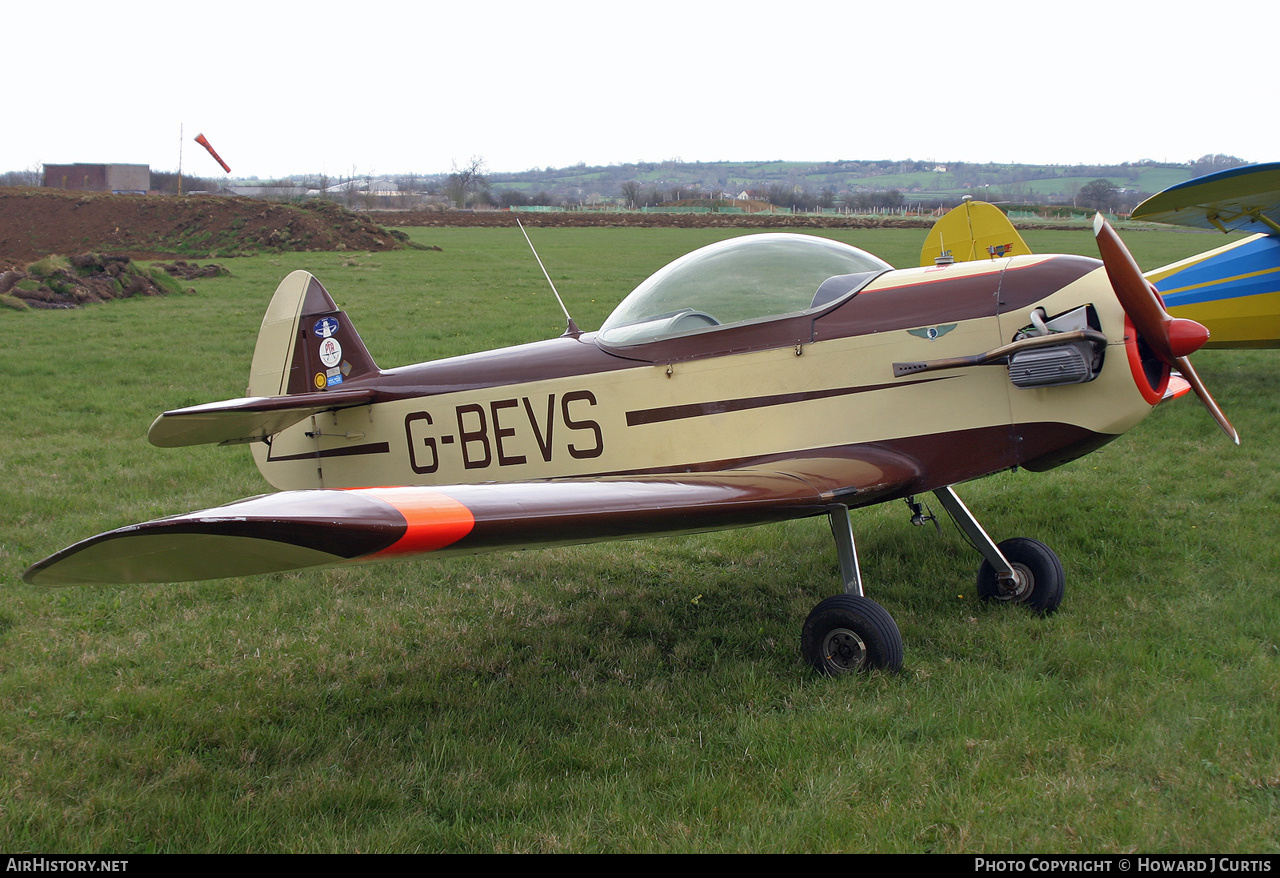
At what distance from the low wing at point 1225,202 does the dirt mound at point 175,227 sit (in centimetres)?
2887

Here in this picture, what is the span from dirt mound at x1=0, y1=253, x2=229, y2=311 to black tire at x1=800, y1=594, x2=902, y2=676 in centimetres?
1832

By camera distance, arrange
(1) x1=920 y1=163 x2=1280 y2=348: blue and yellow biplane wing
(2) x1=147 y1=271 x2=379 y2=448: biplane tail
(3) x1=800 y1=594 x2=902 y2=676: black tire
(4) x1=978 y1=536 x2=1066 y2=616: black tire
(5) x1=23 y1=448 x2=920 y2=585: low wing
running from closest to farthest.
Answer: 1. (5) x1=23 y1=448 x2=920 y2=585: low wing
2. (3) x1=800 y1=594 x2=902 y2=676: black tire
3. (4) x1=978 y1=536 x2=1066 y2=616: black tire
4. (2) x1=147 y1=271 x2=379 y2=448: biplane tail
5. (1) x1=920 y1=163 x2=1280 y2=348: blue and yellow biplane wing

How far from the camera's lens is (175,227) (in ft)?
114

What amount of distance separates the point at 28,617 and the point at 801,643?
441 centimetres

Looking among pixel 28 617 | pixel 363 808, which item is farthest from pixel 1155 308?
pixel 28 617

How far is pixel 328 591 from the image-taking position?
535 cm

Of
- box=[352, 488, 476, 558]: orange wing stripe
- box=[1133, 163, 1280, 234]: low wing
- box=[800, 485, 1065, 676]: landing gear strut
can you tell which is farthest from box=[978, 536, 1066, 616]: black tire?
box=[1133, 163, 1280, 234]: low wing

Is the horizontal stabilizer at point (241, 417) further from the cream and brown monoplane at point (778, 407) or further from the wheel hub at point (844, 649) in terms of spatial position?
the wheel hub at point (844, 649)

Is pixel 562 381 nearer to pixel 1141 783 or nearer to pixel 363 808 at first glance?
pixel 363 808

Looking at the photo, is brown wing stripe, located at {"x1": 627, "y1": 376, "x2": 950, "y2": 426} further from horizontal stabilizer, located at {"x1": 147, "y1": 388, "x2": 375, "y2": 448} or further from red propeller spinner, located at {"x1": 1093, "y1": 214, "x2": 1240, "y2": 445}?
horizontal stabilizer, located at {"x1": 147, "y1": 388, "x2": 375, "y2": 448}

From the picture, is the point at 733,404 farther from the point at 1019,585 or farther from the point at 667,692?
the point at 1019,585

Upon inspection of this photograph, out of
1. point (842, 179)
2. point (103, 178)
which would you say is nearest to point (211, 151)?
point (103, 178)

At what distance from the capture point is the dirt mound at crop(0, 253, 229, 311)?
17172 millimetres

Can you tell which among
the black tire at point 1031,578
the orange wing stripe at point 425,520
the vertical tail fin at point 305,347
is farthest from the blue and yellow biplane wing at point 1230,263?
the orange wing stripe at point 425,520
